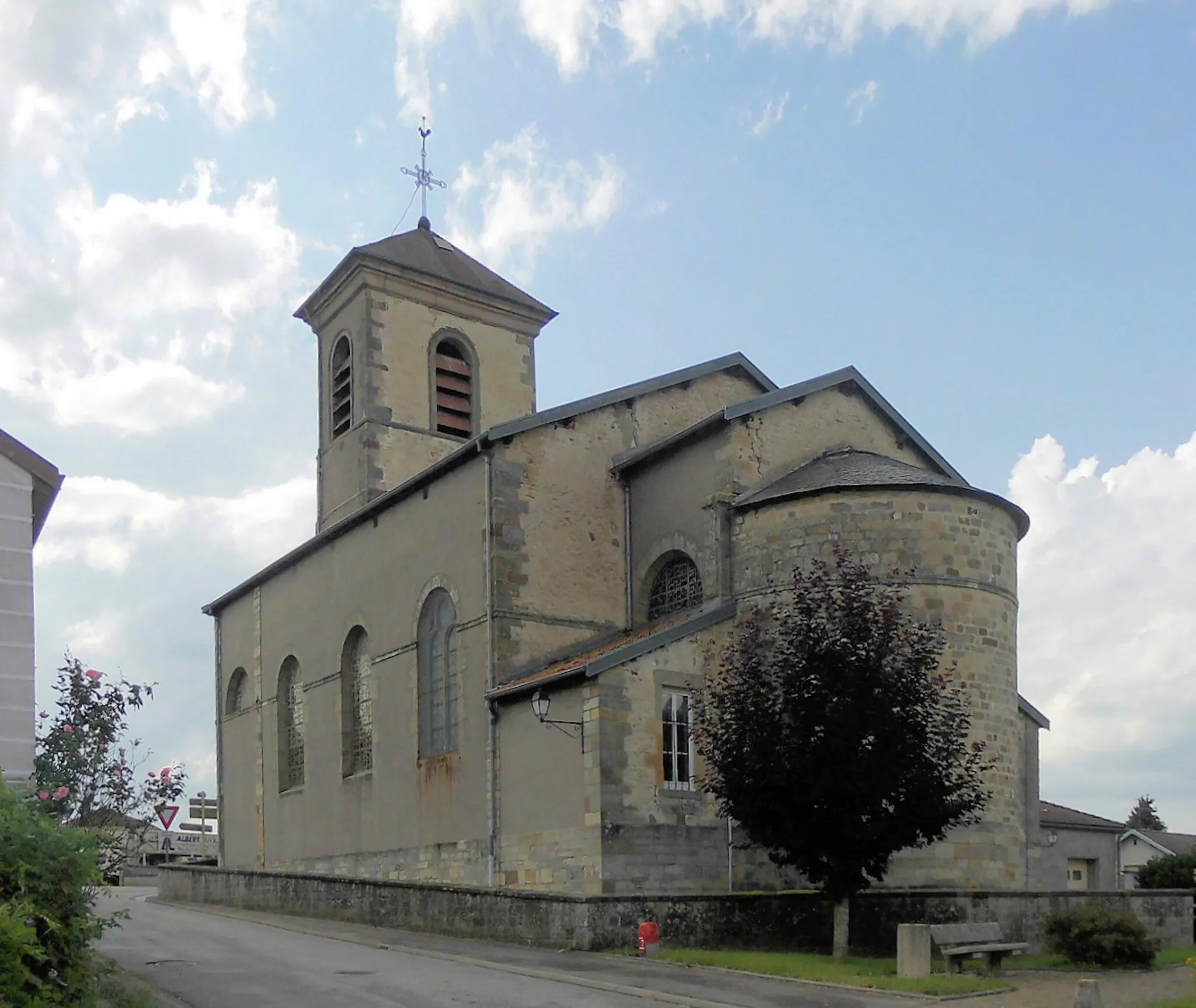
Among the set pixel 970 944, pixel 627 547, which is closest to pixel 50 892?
pixel 970 944

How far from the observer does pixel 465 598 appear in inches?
886

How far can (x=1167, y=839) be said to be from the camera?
52969mm

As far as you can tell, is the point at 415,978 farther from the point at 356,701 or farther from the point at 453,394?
the point at 453,394

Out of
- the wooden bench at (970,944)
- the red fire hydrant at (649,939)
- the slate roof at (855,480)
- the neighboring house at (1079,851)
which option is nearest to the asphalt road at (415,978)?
the red fire hydrant at (649,939)

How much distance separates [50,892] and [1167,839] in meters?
51.8

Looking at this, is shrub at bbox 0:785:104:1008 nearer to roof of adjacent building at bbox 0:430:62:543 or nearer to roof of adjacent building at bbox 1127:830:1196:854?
roof of adjacent building at bbox 0:430:62:543

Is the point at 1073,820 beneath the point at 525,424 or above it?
beneath

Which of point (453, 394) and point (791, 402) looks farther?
point (453, 394)

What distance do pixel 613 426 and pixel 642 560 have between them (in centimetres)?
240

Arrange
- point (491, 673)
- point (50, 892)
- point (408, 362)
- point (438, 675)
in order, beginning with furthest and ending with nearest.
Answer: point (408, 362) → point (438, 675) → point (491, 673) → point (50, 892)

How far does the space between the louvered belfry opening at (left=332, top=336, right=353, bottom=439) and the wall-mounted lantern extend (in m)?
13.6

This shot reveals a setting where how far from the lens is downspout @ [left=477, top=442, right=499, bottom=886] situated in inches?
821

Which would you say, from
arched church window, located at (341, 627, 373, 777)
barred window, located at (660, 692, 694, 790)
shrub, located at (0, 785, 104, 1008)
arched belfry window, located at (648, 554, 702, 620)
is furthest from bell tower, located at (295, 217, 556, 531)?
shrub, located at (0, 785, 104, 1008)

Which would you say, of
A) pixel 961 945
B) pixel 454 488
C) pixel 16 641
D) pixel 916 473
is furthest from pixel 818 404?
pixel 16 641
